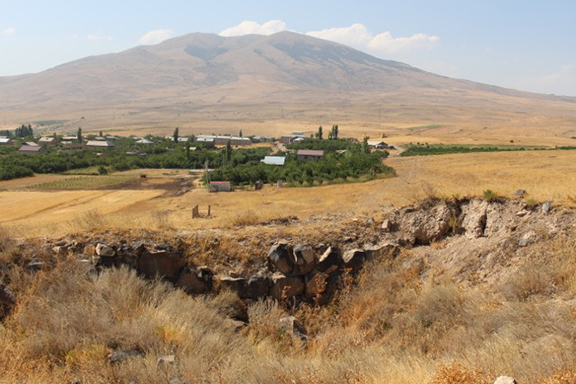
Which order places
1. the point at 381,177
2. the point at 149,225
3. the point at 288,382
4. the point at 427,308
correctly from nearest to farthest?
1. the point at 288,382
2. the point at 427,308
3. the point at 149,225
4. the point at 381,177

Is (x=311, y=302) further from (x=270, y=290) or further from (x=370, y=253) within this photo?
(x=370, y=253)

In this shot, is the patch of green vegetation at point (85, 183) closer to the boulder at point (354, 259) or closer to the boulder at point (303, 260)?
the boulder at point (303, 260)

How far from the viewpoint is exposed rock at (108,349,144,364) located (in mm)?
6961

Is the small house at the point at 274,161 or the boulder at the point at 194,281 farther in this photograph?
the small house at the point at 274,161

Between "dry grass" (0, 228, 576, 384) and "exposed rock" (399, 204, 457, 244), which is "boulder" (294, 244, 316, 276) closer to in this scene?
"dry grass" (0, 228, 576, 384)

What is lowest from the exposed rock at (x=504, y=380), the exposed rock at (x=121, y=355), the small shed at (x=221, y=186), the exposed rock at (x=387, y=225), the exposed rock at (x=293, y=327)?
the small shed at (x=221, y=186)

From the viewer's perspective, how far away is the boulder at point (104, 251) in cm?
1052

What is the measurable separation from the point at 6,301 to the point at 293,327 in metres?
5.82

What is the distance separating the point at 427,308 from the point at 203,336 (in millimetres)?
4505

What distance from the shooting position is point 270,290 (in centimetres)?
1097

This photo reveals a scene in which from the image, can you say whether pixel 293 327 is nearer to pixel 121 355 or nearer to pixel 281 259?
pixel 281 259

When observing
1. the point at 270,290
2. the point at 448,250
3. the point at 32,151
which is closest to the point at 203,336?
the point at 270,290

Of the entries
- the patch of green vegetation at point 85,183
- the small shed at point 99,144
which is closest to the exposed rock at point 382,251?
the patch of green vegetation at point 85,183

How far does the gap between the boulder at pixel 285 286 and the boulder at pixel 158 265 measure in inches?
92.4
